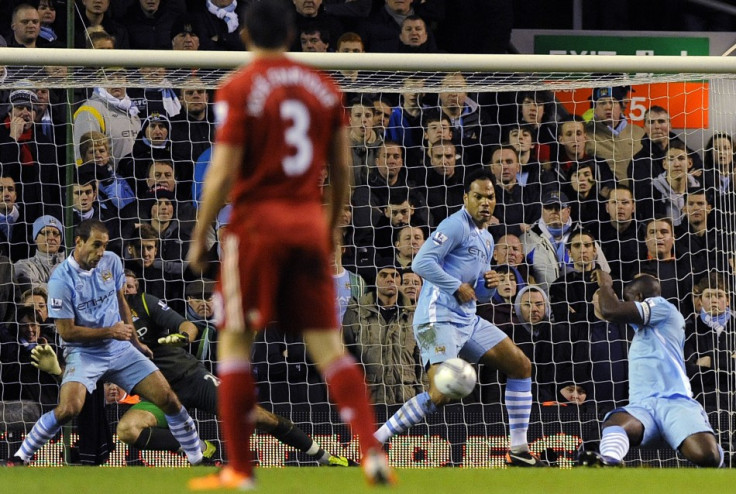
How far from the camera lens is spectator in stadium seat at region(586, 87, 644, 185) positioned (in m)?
9.11

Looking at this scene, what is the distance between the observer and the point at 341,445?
8406 millimetres

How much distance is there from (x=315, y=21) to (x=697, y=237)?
3480mm

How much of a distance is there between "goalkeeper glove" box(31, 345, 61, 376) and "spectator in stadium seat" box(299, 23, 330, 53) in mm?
3228

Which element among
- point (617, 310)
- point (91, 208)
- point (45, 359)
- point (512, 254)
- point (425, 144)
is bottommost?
point (45, 359)

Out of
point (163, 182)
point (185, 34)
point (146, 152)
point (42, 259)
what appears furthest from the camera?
point (185, 34)

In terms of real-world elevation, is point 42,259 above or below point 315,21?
below

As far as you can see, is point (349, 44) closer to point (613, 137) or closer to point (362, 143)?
point (362, 143)

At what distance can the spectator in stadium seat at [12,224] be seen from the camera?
8500 millimetres

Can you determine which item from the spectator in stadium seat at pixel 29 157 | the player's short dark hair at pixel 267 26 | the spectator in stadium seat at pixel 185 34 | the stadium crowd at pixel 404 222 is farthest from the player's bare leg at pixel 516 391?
the player's short dark hair at pixel 267 26

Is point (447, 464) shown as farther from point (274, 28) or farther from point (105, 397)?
point (274, 28)

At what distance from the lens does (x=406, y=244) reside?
8.86m

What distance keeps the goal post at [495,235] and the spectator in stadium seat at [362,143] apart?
0.01 m

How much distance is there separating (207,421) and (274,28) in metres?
5.03

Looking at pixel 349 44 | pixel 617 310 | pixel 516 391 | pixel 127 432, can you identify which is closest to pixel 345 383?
pixel 617 310
